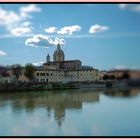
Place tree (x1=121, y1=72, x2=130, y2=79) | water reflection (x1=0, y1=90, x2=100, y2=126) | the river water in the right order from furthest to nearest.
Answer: water reflection (x1=0, y1=90, x2=100, y2=126) < the river water < tree (x1=121, y1=72, x2=130, y2=79)

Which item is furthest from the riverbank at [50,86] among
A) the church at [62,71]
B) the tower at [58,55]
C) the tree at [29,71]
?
the tower at [58,55]

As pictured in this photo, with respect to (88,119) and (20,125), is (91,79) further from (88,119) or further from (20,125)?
(20,125)

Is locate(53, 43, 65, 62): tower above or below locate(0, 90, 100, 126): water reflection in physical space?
above

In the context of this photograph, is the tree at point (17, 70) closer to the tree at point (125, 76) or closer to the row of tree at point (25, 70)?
the row of tree at point (25, 70)

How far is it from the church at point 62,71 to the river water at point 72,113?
0.56 ft

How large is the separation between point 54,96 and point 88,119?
77 cm

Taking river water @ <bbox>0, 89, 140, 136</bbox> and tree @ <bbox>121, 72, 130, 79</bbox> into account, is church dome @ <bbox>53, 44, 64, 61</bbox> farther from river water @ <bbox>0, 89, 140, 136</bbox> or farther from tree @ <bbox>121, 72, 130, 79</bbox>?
tree @ <bbox>121, 72, 130, 79</bbox>

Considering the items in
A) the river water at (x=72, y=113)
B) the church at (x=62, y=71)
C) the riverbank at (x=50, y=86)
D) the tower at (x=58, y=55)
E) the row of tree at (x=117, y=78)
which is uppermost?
the tower at (x=58, y=55)

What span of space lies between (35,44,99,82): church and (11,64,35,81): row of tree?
0.07 meters

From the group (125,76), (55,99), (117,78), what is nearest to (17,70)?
(55,99)

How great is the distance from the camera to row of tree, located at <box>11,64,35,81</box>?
151 inches

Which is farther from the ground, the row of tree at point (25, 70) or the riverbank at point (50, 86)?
the row of tree at point (25, 70)

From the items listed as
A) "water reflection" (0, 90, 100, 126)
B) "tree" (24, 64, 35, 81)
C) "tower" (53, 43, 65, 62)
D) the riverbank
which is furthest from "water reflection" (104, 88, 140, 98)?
"tree" (24, 64, 35, 81)

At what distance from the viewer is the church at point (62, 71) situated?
3.81 meters
